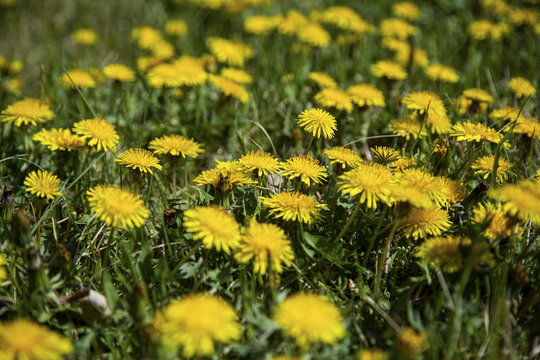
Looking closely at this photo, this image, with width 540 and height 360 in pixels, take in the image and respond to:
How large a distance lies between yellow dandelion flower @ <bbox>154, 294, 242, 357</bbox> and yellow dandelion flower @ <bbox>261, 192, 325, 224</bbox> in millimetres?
469

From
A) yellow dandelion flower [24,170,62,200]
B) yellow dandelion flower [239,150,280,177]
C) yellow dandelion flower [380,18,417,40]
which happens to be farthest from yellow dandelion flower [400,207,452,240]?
yellow dandelion flower [380,18,417,40]

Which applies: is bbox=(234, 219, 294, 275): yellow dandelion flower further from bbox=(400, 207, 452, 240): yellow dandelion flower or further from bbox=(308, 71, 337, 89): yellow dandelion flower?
bbox=(308, 71, 337, 89): yellow dandelion flower

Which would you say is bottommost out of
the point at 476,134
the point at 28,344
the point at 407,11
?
the point at 28,344

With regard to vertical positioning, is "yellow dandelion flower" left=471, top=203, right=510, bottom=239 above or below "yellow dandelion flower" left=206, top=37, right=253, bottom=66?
below

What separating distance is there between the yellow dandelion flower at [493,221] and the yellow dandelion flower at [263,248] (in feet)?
2.44

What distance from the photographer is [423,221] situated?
1776mm

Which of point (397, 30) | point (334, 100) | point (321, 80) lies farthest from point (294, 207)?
point (397, 30)

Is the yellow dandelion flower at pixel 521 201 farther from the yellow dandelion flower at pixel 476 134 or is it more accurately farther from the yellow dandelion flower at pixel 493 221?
the yellow dandelion flower at pixel 476 134

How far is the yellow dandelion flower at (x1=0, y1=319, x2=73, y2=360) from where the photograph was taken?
119 cm

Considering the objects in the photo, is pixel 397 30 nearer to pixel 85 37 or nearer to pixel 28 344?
pixel 85 37

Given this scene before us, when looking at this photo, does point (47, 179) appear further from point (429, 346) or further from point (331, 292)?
point (429, 346)

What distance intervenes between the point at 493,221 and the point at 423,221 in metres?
0.27

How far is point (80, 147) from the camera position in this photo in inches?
83.5

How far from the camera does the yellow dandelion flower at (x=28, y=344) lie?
1.19 metres
